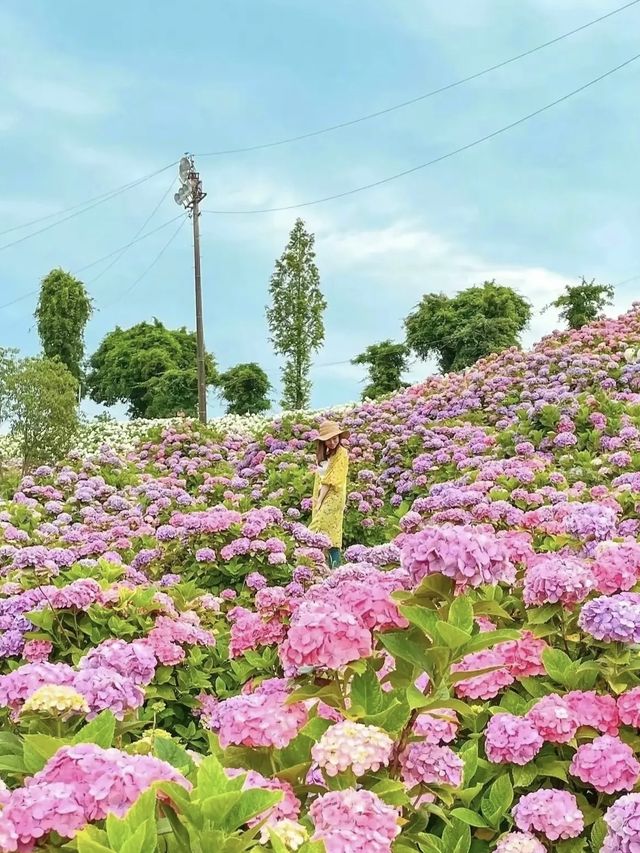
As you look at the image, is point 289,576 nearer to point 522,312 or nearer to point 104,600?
point 104,600

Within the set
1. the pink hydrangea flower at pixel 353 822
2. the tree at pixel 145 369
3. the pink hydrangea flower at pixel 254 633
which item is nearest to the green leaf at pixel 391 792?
the pink hydrangea flower at pixel 353 822

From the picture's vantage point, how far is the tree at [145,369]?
34625 millimetres

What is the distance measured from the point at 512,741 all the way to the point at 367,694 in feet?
1.62

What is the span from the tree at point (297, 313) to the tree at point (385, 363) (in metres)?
2.40

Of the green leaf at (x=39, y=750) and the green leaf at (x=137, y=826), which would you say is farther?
the green leaf at (x=39, y=750)

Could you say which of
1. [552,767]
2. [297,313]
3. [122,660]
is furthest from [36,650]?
[297,313]

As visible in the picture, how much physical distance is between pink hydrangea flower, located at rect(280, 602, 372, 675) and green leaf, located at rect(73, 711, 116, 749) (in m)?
0.39

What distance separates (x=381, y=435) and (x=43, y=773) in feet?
33.3

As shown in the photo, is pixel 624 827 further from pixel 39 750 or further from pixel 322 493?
pixel 322 493

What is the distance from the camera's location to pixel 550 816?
1985 millimetres

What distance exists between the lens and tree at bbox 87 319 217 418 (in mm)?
34625

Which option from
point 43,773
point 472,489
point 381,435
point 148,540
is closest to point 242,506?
point 148,540

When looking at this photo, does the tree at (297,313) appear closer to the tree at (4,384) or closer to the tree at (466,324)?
A: the tree at (466,324)

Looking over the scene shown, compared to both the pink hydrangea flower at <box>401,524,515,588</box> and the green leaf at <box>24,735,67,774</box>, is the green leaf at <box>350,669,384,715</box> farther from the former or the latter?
the green leaf at <box>24,735,67,774</box>
